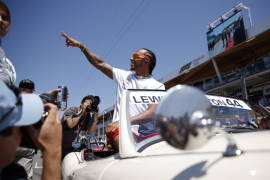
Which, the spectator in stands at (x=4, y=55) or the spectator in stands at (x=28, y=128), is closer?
the spectator in stands at (x=28, y=128)

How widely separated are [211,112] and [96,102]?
3096mm

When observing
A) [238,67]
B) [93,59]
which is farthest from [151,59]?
[238,67]

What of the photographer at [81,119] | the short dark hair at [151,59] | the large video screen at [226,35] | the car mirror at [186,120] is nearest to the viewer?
the car mirror at [186,120]

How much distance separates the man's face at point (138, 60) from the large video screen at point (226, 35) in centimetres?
1501

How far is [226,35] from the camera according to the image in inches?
682

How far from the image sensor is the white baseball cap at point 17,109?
712mm

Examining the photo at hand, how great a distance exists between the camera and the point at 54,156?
92 centimetres

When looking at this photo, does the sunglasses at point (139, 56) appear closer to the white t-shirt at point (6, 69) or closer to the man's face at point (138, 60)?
the man's face at point (138, 60)

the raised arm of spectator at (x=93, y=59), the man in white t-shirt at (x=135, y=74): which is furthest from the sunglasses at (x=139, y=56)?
the raised arm of spectator at (x=93, y=59)

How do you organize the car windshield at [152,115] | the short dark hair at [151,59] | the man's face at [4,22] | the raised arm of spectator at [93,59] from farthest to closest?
the raised arm of spectator at [93,59] < the short dark hair at [151,59] < the man's face at [4,22] < the car windshield at [152,115]

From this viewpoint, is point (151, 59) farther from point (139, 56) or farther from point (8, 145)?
point (8, 145)

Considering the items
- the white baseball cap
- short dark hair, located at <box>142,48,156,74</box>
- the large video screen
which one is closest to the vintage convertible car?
the white baseball cap

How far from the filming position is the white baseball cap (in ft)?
2.34

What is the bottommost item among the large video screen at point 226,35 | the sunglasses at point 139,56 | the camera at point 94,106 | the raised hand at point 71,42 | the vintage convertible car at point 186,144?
the vintage convertible car at point 186,144
